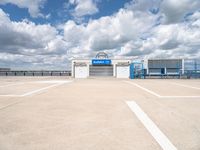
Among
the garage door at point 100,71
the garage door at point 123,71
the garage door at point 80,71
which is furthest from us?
the garage door at point 100,71

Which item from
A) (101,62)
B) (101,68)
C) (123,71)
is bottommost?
(123,71)

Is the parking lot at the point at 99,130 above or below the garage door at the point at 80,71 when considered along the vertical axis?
below

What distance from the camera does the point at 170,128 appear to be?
3902 mm

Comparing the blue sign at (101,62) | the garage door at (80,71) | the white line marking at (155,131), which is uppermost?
the blue sign at (101,62)

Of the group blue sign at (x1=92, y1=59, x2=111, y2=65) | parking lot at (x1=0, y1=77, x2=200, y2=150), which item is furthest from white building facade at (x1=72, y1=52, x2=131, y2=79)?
parking lot at (x1=0, y1=77, x2=200, y2=150)

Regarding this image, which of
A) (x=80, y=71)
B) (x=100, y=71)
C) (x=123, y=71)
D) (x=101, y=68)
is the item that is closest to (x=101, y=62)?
(x=101, y=68)

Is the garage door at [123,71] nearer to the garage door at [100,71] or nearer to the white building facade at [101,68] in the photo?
the white building facade at [101,68]

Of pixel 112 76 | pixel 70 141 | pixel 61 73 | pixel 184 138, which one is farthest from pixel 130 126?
pixel 61 73

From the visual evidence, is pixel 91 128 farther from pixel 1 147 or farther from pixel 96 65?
pixel 96 65

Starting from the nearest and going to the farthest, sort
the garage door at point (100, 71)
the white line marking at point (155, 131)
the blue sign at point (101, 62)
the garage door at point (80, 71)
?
the white line marking at point (155, 131), the blue sign at point (101, 62), the garage door at point (80, 71), the garage door at point (100, 71)

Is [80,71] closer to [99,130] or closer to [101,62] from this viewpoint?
[101,62]

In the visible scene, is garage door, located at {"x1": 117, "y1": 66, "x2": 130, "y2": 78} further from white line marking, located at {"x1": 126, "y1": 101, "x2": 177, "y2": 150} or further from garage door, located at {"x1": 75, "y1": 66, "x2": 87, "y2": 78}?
white line marking, located at {"x1": 126, "y1": 101, "x2": 177, "y2": 150}

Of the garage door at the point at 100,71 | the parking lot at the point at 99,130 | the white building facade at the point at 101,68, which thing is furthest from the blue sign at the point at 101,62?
the parking lot at the point at 99,130

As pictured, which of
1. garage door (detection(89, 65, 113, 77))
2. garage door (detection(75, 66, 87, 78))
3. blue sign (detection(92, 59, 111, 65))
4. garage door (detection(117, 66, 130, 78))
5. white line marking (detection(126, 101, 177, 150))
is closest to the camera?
white line marking (detection(126, 101, 177, 150))
